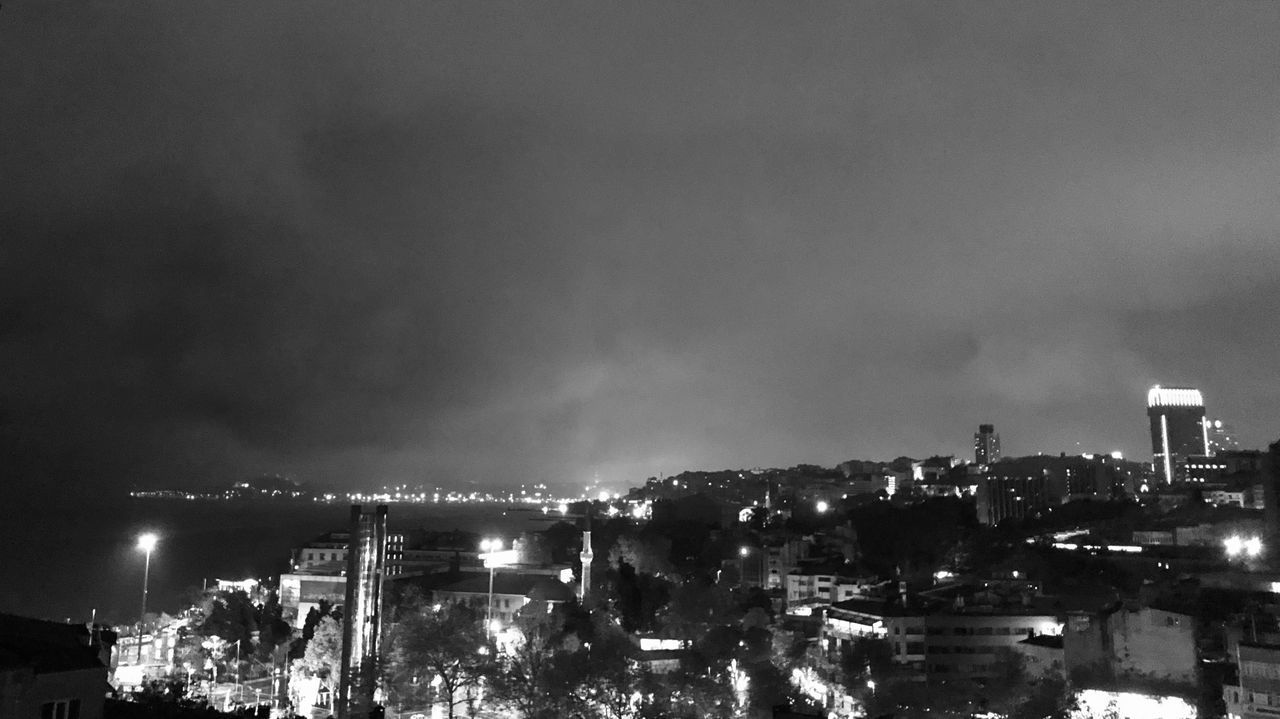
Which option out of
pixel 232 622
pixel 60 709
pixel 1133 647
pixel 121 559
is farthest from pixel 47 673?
pixel 121 559

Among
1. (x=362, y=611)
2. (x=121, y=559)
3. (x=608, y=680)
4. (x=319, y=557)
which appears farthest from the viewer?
(x=121, y=559)

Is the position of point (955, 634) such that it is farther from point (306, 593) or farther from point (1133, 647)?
point (306, 593)

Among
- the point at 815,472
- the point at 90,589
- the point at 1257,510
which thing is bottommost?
the point at 90,589

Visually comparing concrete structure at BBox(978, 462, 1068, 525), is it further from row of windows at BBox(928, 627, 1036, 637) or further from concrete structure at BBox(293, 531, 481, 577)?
row of windows at BBox(928, 627, 1036, 637)

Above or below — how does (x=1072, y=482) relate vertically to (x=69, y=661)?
above

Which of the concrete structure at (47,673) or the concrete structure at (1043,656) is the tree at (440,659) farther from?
the concrete structure at (1043,656)

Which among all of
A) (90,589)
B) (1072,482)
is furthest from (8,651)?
(1072,482)

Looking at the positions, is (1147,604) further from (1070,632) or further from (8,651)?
(8,651)

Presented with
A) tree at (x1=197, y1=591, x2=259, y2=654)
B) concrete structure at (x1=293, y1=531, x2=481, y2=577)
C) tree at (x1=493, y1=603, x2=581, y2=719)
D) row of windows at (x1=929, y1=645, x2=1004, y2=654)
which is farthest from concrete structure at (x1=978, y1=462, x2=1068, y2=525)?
tree at (x1=493, y1=603, x2=581, y2=719)
